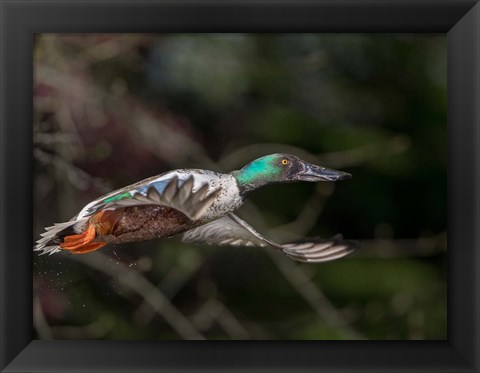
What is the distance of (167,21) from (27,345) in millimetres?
1072

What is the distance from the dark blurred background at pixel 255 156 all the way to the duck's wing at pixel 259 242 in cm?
2

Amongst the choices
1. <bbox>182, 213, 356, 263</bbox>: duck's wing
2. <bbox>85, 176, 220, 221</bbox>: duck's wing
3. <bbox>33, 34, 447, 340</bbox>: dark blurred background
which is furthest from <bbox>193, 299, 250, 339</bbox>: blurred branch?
<bbox>85, 176, 220, 221</bbox>: duck's wing

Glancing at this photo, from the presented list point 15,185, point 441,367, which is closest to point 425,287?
point 441,367

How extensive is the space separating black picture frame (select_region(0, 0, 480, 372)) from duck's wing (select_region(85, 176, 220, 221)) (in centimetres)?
31

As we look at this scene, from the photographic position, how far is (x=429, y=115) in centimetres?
205

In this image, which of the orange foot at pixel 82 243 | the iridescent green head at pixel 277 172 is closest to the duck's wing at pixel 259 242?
the iridescent green head at pixel 277 172

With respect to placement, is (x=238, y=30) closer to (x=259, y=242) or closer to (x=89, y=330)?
(x=259, y=242)

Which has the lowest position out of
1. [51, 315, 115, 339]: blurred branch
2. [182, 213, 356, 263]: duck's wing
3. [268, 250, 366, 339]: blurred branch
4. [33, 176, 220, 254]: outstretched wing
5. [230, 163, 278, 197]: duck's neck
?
[51, 315, 115, 339]: blurred branch

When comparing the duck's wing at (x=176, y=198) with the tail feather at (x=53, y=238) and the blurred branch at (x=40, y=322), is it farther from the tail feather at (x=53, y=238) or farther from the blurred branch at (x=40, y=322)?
the blurred branch at (x=40, y=322)

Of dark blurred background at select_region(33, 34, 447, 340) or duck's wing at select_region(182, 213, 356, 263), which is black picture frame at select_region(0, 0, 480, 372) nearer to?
dark blurred background at select_region(33, 34, 447, 340)

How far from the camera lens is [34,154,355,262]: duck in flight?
1871 mm

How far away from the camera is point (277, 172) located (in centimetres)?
198

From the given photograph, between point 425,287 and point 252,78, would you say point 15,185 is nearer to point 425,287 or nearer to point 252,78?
point 252,78

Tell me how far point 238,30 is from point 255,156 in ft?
1.25
